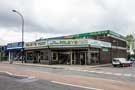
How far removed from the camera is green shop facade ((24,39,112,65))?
3816 cm

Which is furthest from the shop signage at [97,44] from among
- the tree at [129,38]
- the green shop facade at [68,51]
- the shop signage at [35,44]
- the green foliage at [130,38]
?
the green foliage at [130,38]

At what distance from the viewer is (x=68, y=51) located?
4006 cm

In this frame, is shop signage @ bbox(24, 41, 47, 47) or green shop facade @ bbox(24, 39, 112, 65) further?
shop signage @ bbox(24, 41, 47, 47)

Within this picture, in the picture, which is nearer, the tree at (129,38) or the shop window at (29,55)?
the shop window at (29,55)

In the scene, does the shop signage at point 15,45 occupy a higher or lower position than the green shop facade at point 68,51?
higher

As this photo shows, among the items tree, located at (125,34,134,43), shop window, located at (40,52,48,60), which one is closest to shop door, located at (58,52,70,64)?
shop window, located at (40,52,48,60)

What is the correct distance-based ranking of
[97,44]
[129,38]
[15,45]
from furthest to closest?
[129,38] < [15,45] < [97,44]

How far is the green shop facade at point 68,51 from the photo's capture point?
125 ft

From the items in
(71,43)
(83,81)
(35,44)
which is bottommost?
(83,81)

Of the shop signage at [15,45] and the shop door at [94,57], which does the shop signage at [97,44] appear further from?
the shop signage at [15,45]

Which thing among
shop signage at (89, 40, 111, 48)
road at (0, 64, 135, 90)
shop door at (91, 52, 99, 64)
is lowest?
road at (0, 64, 135, 90)

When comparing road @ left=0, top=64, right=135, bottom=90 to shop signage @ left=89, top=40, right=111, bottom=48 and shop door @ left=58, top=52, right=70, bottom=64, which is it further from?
shop door @ left=58, top=52, right=70, bottom=64

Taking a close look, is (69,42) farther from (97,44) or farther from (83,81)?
(83,81)

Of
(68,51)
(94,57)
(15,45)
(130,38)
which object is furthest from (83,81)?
(130,38)
